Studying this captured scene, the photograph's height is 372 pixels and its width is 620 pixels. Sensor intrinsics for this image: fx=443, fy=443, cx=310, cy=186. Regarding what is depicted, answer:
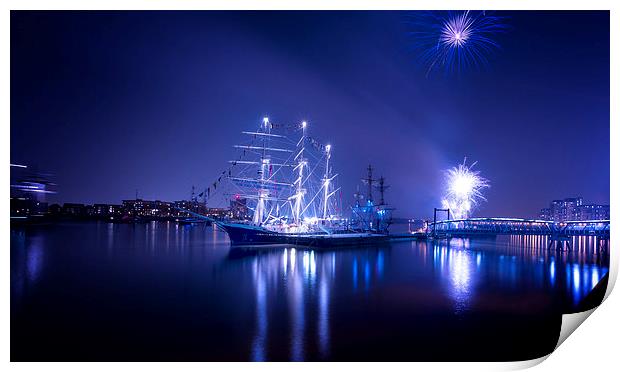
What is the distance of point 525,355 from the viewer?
19.0 ft

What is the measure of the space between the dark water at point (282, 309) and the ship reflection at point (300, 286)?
0.09 feet

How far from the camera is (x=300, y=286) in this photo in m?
9.52

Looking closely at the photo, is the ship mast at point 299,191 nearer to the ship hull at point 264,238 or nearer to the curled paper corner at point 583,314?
the ship hull at point 264,238

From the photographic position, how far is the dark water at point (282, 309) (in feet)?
18.5

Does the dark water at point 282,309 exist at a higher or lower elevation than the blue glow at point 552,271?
higher

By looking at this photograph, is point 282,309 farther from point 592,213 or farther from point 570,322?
point 592,213

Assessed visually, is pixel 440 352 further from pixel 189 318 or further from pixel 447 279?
pixel 447 279

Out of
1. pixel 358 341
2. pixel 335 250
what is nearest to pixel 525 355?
pixel 358 341

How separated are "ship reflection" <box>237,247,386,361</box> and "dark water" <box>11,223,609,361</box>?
0.09ft

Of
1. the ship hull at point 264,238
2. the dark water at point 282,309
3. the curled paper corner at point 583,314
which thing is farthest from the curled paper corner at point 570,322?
the ship hull at point 264,238

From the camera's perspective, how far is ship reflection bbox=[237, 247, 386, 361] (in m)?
5.81

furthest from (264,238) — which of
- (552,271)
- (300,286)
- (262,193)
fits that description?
(552,271)

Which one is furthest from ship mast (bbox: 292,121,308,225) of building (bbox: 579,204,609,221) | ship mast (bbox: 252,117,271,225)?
building (bbox: 579,204,609,221)

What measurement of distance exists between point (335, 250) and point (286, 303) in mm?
9600
